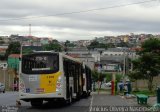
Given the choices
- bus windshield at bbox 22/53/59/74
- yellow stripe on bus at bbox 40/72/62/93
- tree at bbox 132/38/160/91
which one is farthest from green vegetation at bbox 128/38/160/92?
yellow stripe on bus at bbox 40/72/62/93

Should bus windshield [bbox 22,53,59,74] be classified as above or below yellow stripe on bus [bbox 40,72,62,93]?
above

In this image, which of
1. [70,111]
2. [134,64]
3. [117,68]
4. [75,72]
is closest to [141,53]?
[134,64]

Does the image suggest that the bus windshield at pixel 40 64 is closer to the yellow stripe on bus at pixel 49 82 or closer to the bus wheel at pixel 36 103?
the yellow stripe on bus at pixel 49 82

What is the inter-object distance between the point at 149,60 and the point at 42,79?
1341 inches

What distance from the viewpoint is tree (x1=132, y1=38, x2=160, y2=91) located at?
58.8 meters

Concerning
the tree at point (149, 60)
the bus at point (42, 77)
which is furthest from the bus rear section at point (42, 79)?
the tree at point (149, 60)

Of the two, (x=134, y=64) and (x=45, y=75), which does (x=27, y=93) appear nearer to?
(x=45, y=75)

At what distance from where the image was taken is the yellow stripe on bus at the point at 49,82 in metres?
26.6

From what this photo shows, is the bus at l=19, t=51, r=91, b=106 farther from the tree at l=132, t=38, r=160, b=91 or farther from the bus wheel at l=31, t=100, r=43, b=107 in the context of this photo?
the tree at l=132, t=38, r=160, b=91

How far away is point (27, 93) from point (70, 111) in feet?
11.3

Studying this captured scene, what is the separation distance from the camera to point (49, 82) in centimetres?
2661

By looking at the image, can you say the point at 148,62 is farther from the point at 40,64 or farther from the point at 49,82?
the point at 49,82

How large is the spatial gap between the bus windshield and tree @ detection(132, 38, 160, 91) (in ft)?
108

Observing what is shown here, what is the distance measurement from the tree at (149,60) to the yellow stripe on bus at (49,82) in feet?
109
